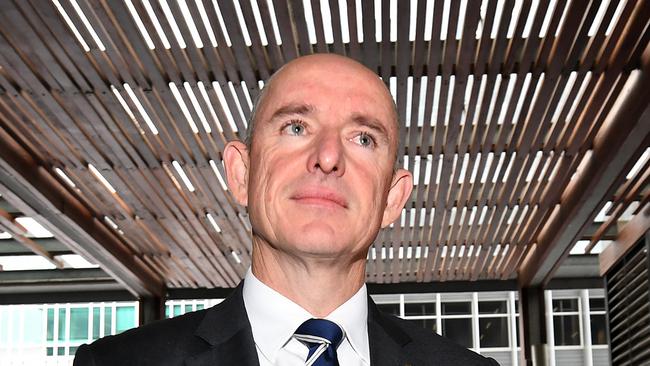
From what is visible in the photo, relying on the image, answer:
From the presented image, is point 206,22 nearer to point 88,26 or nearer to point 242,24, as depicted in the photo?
point 242,24

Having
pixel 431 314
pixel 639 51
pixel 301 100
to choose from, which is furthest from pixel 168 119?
pixel 431 314

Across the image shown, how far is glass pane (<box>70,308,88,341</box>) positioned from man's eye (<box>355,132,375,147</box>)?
45.6ft

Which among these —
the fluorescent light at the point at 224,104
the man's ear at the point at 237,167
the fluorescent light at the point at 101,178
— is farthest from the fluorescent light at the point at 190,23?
the man's ear at the point at 237,167

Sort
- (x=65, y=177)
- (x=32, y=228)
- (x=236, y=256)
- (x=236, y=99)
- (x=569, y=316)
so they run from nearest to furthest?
(x=236, y=99) < (x=65, y=177) < (x=32, y=228) < (x=236, y=256) < (x=569, y=316)

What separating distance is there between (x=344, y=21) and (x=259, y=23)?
43 centimetres

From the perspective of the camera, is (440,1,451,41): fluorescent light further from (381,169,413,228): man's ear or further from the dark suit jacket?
the dark suit jacket

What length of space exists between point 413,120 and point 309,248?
572 centimetres

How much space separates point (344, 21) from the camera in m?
5.84

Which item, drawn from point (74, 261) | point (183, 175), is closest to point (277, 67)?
point (183, 175)

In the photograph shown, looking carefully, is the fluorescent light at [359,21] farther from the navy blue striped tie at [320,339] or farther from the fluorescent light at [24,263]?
the fluorescent light at [24,263]

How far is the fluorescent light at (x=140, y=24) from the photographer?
17.9 ft

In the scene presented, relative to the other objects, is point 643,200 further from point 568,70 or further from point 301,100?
point 301,100

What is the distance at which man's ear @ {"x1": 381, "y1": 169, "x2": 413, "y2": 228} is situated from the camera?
1856 millimetres

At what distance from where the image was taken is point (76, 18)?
5.49 meters
